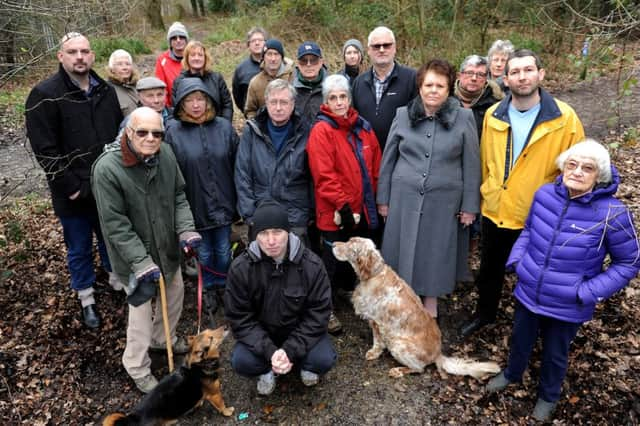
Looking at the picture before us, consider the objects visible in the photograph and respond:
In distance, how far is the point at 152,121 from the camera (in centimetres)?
355

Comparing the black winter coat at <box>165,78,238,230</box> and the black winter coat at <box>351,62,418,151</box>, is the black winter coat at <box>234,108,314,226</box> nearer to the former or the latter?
the black winter coat at <box>165,78,238,230</box>

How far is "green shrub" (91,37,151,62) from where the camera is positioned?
17609mm

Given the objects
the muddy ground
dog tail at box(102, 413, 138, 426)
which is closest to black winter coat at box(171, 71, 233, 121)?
the muddy ground

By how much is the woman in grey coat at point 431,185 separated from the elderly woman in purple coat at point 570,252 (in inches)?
32.8

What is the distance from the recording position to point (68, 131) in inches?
171

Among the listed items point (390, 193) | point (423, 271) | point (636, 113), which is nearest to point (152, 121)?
point (390, 193)

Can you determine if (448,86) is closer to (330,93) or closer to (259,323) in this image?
(330,93)

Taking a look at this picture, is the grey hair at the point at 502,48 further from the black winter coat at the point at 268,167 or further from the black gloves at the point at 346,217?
the black gloves at the point at 346,217

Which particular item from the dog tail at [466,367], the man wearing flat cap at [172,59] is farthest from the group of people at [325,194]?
the man wearing flat cap at [172,59]

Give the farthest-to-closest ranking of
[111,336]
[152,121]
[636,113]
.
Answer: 1. [636,113]
2. [111,336]
3. [152,121]

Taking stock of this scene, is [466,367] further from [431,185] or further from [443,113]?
[443,113]

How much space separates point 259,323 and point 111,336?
210 centimetres

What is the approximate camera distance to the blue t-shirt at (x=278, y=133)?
4.46 metres

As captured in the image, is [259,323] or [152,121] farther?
[259,323]
